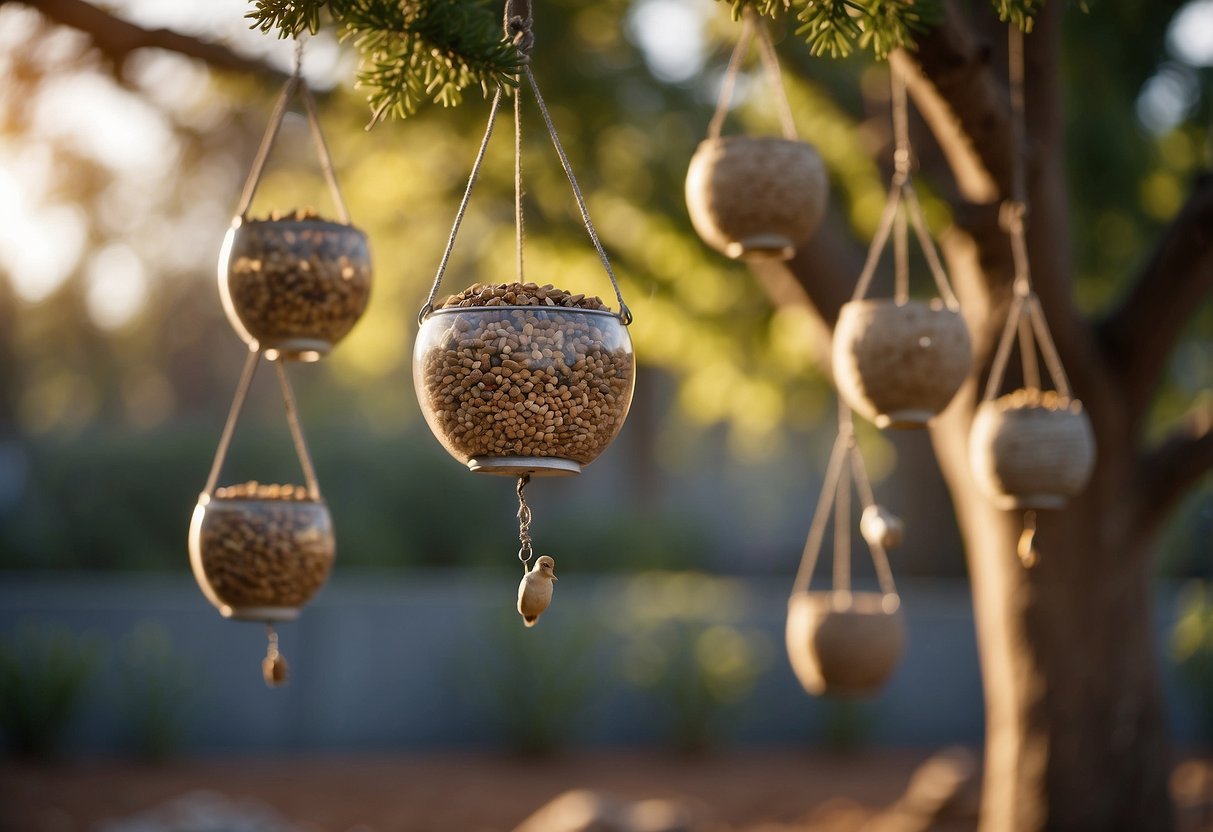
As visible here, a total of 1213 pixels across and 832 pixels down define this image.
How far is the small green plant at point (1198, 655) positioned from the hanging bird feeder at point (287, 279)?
31.4 ft

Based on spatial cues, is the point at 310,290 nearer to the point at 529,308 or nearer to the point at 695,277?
the point at 529,308

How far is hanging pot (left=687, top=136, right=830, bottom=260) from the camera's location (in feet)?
10.9

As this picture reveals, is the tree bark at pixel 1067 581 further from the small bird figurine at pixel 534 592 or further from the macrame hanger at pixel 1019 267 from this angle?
the small bird figurine at pixel 534 592

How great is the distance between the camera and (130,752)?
9.71 metres

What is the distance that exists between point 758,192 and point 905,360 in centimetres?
54

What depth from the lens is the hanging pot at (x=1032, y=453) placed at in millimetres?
3328

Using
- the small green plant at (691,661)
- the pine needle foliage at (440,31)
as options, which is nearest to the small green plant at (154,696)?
the small green plant at (691,661)

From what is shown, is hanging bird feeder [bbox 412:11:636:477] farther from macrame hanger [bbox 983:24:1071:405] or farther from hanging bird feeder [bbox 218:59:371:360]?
macrame hanger [bbox 983:24:1071:405]

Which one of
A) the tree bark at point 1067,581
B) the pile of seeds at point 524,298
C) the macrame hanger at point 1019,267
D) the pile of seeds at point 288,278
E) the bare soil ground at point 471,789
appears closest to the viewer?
the pile of seeds at point 524,298

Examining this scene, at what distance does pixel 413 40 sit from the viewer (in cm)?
226

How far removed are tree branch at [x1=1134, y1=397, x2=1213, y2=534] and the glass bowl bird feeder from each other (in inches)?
138

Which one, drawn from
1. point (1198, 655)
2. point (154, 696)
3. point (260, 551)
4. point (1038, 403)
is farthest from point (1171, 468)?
point (154, 696)

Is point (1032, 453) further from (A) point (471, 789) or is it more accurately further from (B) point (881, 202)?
(A) point (471, 789)

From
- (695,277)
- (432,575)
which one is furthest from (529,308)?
(432,575)
